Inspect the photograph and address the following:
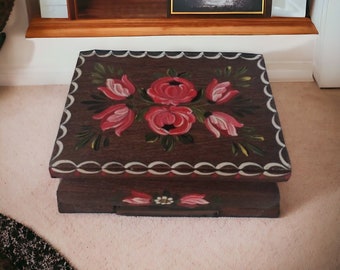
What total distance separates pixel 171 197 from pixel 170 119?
0.17 metres

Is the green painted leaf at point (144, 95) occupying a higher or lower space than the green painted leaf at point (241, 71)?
lower

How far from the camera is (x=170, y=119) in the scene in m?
1.32

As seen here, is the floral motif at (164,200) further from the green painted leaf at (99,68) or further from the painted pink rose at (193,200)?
the green painted leaf at (99,68)

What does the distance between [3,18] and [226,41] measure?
0.59 meters

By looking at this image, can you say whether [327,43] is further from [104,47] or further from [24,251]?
[24,251]

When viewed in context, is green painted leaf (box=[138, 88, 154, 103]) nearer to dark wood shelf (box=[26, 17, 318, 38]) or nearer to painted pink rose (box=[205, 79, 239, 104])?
painted pink rose (box=[205, 79, 239, 104])

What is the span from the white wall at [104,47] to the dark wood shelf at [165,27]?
0.01 m

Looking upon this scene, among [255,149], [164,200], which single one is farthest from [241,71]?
[164,200]

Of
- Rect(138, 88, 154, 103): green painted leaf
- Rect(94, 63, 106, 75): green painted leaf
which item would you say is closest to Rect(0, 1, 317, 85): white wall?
Rect(94, 63, 106, 75): green painted leaf

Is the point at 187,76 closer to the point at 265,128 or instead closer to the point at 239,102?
the point at 239,102

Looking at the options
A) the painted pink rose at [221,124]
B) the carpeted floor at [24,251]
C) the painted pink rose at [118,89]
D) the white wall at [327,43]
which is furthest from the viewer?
the white wall at [327,43]

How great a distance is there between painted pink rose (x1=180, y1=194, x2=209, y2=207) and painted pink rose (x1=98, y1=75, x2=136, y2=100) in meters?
0.28

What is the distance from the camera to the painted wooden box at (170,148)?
1.22 meters

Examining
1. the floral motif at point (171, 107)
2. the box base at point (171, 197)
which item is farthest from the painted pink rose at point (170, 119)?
the box base at point (171, 197)
